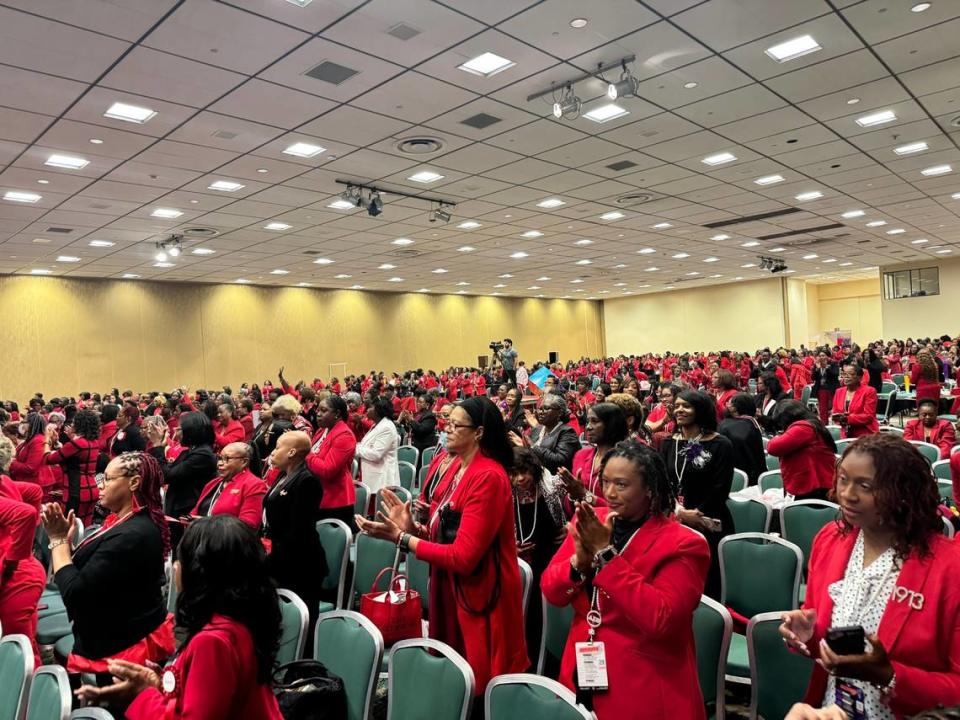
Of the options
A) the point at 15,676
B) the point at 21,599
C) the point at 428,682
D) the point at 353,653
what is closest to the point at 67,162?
the point at 21,599

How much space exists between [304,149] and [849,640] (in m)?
8.12

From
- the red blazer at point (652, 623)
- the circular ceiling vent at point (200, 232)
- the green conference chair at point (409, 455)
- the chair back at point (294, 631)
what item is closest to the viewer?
the red blazer at point (652, 623)

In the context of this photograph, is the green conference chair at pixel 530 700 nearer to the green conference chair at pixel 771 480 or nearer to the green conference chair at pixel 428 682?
the green conference chair at pixel 428 682

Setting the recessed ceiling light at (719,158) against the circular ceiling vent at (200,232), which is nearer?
the recessed ceiling light at (719,158)

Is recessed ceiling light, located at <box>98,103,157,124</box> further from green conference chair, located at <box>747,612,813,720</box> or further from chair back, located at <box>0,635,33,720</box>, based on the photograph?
green conference chair, located at <box>747,612,813,720</box>

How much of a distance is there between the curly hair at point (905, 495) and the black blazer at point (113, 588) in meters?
2.59

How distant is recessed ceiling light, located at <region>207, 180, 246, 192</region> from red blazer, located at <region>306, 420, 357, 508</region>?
6280 millimetres

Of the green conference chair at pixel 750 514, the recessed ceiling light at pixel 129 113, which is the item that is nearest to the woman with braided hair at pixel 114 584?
the green conference chair at pixel 750 514

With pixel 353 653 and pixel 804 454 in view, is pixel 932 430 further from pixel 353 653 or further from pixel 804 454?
pixel 353 653

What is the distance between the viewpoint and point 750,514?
4172mm

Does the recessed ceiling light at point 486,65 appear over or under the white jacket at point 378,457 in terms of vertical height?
over

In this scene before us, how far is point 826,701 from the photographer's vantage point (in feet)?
5.77

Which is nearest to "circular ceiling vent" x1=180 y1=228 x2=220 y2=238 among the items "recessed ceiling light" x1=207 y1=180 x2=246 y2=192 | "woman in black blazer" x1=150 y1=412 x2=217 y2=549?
"recessed ceiling light" x1=207 y1=180 x2=246 y2=192

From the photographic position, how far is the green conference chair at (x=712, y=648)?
2.41m
